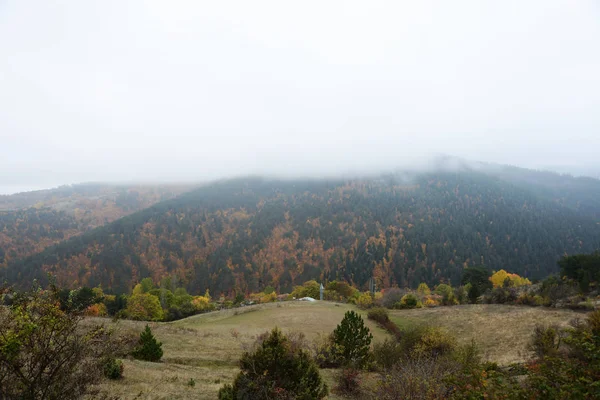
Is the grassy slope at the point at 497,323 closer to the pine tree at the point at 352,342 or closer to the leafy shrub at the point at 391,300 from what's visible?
the pine tree at the point at 352,342

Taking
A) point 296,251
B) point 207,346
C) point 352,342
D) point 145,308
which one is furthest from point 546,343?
point 296,251

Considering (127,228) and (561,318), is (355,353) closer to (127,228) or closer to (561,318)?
(561,318)

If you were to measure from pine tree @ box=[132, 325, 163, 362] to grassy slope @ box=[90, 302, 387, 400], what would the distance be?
962 mm

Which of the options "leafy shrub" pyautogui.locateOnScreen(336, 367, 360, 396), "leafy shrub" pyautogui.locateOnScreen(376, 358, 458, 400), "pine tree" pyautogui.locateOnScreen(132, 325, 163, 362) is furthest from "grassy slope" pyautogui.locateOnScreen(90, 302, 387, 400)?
"leafy shrub" pyautogui.locateOnScreen(376, 358, 458, 400)

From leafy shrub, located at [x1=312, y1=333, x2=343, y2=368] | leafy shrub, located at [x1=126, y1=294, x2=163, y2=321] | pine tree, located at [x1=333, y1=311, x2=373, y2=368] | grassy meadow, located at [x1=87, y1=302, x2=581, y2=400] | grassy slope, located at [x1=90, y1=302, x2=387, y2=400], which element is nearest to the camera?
grassy slope, located at [x1=90, y1=302, x2=387, y2=400]

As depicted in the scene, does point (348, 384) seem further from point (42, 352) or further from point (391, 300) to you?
point (391, 300)

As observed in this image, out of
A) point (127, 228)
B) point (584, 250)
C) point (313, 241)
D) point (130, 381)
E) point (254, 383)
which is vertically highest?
point (254, 383)

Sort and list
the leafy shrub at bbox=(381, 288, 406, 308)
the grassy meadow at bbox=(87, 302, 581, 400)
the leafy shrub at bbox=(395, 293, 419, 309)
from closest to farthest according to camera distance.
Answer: the grassy meadow at bbox=(87, 302, 581, 400) → the leafy shrub at bbox=(395, 293, 419, 309) → the leafy shrub at bbox=(381, 288, 406, 308)

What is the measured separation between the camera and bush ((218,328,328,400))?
44.2 feet

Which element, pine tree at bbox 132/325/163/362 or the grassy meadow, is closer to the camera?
the grassy meadow

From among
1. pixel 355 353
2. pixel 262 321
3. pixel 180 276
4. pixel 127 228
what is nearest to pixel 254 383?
pixel 355 353

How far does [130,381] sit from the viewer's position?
53.5ft

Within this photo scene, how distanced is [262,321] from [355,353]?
2230 cm

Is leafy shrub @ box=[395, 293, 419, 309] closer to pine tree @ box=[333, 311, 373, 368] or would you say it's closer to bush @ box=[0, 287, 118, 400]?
pine tree @ box=[333, 311, 373, 368]
